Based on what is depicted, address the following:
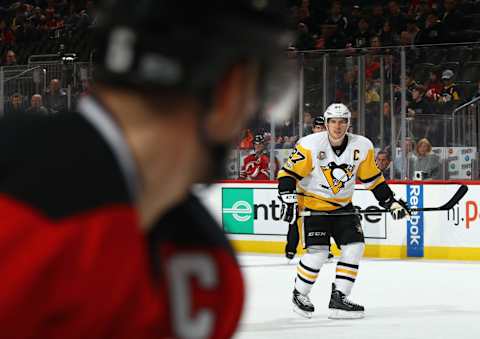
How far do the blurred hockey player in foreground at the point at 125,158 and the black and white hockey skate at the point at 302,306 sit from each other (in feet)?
18.5

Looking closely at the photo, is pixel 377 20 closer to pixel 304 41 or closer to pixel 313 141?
pixel 304 41

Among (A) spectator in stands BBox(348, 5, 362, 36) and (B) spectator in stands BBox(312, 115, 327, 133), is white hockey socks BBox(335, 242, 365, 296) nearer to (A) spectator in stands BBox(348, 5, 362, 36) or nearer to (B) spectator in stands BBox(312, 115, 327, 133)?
(B) spectator in stands BBox(312, 115, 327, 133)

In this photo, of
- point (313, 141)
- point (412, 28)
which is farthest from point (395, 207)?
point (412, 28)

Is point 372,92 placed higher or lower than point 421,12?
lower

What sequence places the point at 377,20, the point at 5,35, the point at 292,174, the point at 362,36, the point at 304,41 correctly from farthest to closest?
the point at 5,35 → the point at 377,20 → the point at 304,41 → the point at 362,36 → the point at 292,174

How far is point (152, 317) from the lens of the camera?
0.89 metres

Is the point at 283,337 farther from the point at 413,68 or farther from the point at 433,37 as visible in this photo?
the point at 433,37

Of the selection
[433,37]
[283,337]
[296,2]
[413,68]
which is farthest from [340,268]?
[296,2]

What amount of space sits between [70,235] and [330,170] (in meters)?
6.22

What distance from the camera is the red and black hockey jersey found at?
769mm

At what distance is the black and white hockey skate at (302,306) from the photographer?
21.4ft

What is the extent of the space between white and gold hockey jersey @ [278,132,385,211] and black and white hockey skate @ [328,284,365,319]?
2.08 feet

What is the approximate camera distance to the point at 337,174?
6.92m

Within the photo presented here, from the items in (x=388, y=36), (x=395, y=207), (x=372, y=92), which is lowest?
(x=395, y=207)
